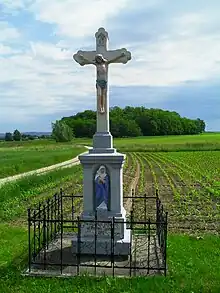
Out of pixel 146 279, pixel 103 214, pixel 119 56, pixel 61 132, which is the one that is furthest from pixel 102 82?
pixel 61 132

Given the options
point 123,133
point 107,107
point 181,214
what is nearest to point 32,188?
point 181,214

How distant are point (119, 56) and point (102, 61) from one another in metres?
0.42

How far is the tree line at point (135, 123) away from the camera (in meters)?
116

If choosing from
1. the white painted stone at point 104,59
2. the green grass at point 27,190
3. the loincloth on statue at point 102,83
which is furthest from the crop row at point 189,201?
the loincloth on statue at point 102,83

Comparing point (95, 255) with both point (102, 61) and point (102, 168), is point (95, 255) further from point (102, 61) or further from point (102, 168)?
point (102, 61)

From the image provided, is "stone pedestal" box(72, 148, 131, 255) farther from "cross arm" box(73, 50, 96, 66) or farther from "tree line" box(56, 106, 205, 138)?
"tree line" box(56, 106, 205, 138)

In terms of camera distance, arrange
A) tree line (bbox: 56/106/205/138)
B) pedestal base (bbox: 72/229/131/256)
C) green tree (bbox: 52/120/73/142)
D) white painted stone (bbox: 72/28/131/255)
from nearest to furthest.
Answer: pedestal base (bbox: 72/229/131/256), white painted stone (bbox: 72/28/131/255), green tree (bbox: 52/120/73/142), tree line (bbox: 56/106/205/138)

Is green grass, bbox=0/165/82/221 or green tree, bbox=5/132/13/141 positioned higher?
green tree, bbox=5/132/13/141

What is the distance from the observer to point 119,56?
32.2ft

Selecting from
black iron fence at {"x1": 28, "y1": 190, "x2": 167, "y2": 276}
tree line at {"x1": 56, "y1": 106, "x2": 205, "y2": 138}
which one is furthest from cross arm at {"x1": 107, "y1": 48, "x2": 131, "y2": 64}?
tree line at {"x1": 56, "y1": 106, "x2": 205, "y2": 138}

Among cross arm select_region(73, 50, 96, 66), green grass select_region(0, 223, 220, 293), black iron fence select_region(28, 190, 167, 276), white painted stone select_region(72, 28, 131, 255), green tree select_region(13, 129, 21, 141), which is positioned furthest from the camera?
green tree select_region(13, 129, 21, 141)

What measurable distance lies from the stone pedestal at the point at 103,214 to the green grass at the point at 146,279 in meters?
1.17

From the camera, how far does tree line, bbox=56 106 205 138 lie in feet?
381

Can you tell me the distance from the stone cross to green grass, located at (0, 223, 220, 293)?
3.34 meters
